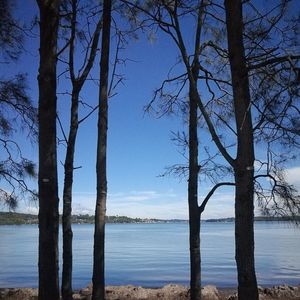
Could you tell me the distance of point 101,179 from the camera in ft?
27.3

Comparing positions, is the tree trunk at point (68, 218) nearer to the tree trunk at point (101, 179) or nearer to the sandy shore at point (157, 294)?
the tree trunk at point (101, 179)

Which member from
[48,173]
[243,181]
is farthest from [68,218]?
[243,181]

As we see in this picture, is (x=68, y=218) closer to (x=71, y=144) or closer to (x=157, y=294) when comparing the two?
(x=71, y=144)

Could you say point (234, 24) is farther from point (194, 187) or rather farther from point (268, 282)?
point (268, 282)

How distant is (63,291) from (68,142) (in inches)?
117

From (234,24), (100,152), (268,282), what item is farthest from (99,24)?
(268,282)

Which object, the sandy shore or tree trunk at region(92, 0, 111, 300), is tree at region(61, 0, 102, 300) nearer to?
tree trunk at region(92, 0, 111, 300)

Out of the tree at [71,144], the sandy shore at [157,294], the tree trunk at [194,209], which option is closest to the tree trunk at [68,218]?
the tree at [71,144]

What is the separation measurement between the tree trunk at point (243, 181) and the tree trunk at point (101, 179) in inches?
114

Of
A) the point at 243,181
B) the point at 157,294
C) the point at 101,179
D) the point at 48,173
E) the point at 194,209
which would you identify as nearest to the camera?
the point at 243,181

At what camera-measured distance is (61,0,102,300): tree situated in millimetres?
10016

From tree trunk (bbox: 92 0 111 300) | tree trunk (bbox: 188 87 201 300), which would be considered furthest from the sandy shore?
tree trunk (bbox: 92 0 111 300)

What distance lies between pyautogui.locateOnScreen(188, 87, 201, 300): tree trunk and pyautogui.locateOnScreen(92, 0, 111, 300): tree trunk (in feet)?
6.57

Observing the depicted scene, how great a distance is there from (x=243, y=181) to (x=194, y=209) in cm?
417
